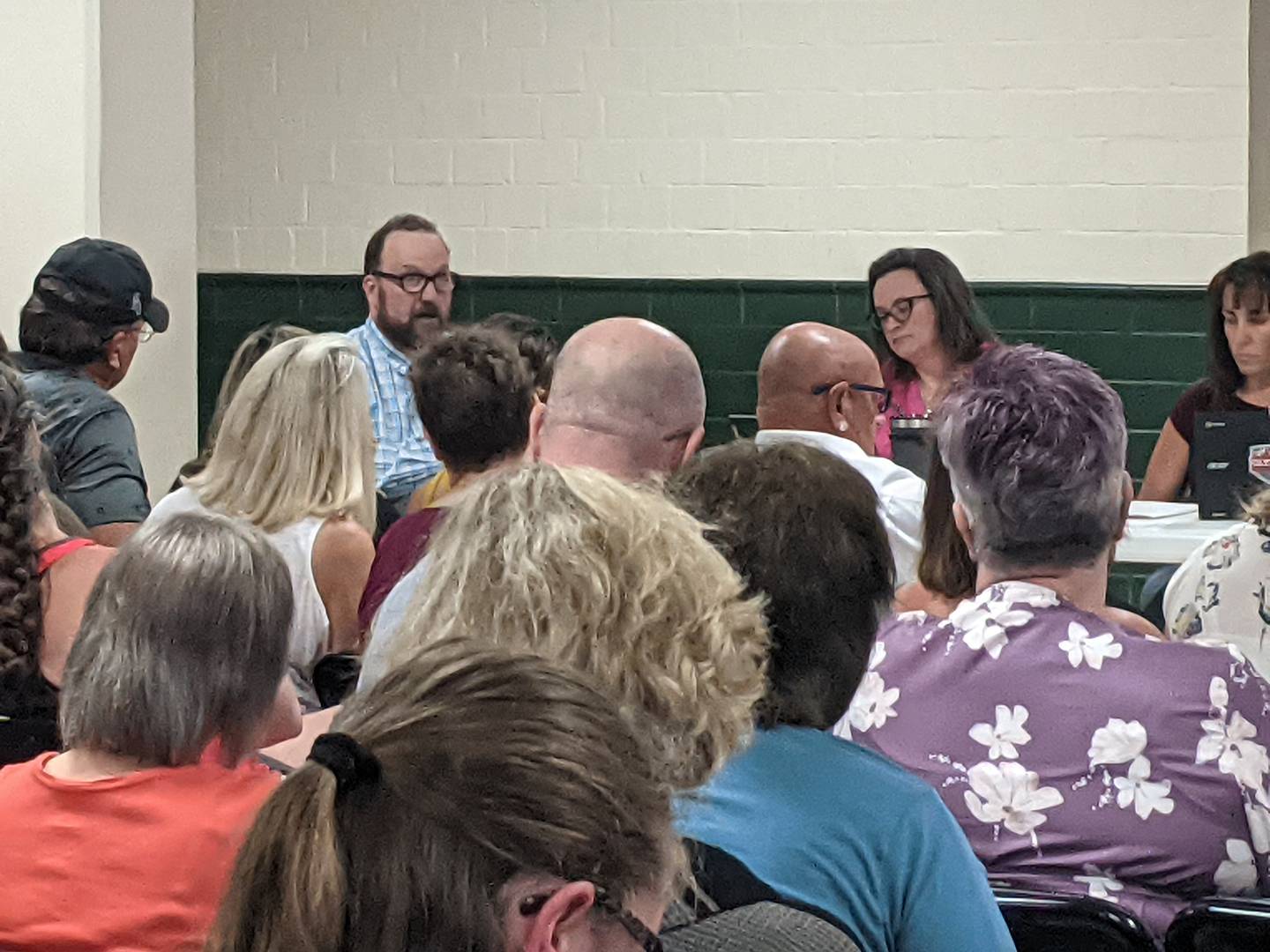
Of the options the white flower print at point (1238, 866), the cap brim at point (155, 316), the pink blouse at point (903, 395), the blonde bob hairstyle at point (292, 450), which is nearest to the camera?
the white flower print at point (1238, 866)

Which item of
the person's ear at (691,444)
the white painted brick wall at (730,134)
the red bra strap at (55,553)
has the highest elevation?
the white painted brick wall at (730,134)

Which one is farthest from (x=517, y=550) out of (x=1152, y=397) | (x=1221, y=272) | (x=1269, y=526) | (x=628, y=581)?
(x=1152, y=397)

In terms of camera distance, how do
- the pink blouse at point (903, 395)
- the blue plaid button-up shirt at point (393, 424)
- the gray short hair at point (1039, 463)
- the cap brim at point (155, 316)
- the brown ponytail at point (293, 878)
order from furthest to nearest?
the pink blouse at point (903, 395)
the blue plaid button-up shirt at point (393, 424)
the cap brim at point (155, 316)
the gray short hair at point (1039, 463)
the brown ponytail at point (293, 878)

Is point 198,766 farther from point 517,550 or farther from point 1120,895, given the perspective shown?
point 1120,895

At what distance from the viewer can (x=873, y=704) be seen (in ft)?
6.86

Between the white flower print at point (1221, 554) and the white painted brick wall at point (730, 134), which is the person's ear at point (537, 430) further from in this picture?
the white painted brick wall at point (730, 134)

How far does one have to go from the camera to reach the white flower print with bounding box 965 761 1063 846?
1.99 metres

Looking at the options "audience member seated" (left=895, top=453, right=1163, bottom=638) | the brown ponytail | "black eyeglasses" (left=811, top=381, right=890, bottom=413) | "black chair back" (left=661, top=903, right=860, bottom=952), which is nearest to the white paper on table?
"black eyeglasses" (left=811, top=381, right=890, bottom=413)

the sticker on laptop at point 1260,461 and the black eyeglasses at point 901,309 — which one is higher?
the black eyeglasses at point 901,309

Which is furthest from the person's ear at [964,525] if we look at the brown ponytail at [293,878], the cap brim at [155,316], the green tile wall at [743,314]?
the green tile wall at [743,314]

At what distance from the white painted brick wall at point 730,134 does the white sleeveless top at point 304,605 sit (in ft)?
11.4

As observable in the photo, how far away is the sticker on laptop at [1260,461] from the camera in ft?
12.8

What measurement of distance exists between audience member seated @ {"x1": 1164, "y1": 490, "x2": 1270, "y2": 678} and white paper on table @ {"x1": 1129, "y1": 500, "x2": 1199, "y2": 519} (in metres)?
1.30

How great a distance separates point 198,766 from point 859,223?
15.7 ft
